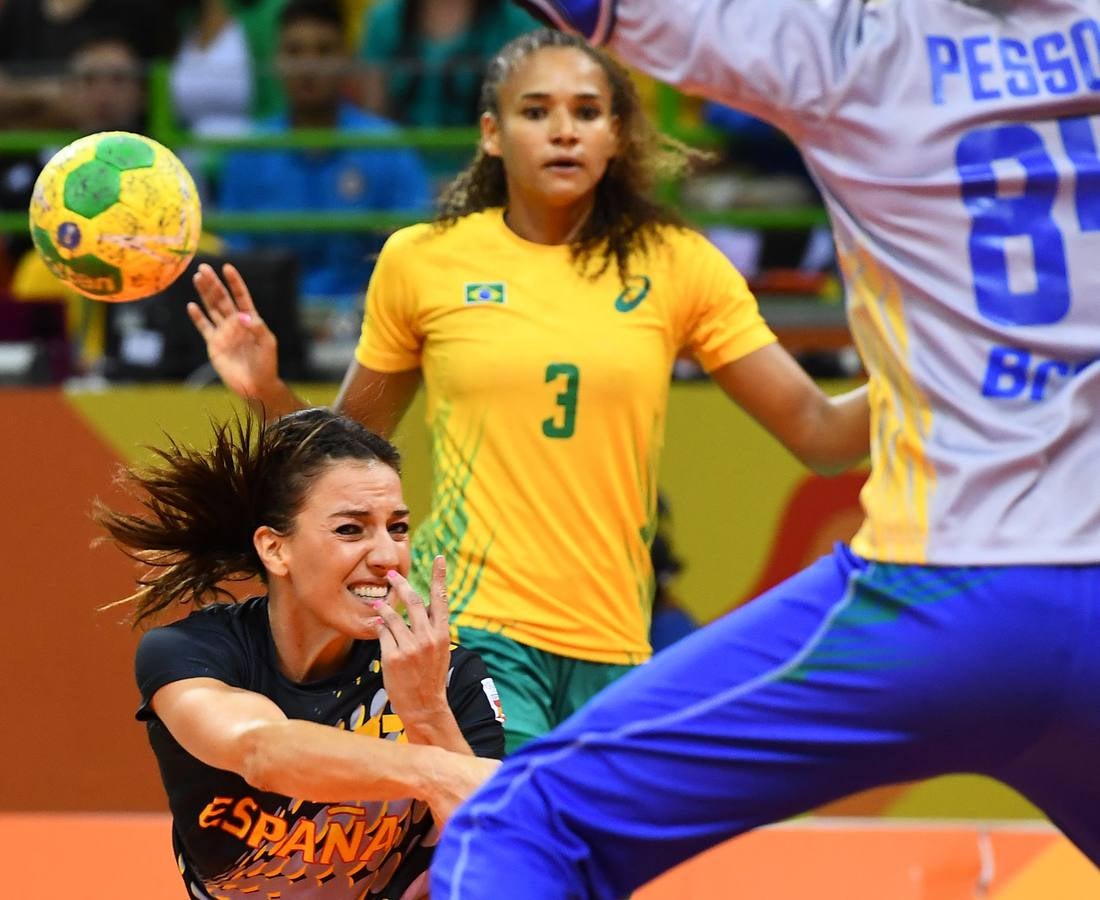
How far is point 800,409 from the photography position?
375cm

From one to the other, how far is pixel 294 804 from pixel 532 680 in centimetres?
61

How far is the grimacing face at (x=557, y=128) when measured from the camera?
3775 mm

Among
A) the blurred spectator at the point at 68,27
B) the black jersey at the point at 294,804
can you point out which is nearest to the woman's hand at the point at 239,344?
the black jersey at the point at 294,804

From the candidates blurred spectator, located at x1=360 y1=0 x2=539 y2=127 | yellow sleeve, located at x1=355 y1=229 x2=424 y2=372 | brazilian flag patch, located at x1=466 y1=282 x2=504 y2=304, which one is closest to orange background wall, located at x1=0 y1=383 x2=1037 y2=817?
blurred spectator, located at x1=360 y1=0 x2=539 y2=127

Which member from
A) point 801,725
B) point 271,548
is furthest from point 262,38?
point 801,725

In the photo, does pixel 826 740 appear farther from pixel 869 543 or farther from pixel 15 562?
pixel 15 562

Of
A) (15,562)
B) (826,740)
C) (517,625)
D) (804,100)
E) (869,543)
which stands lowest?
(15,562)

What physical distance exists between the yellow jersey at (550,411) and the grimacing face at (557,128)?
135 millimetres

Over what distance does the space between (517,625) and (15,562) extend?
105 inches

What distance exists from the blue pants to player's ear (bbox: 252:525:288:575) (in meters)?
1.05

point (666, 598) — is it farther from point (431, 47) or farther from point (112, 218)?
point (431, 47)

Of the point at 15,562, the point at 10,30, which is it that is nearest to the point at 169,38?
the point at 10,30

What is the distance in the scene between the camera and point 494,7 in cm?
705

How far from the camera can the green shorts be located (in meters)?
3.49
